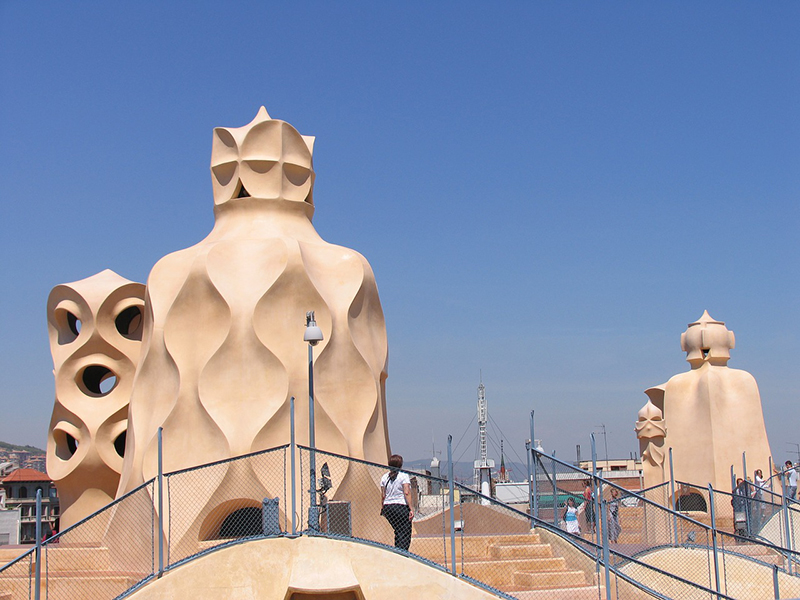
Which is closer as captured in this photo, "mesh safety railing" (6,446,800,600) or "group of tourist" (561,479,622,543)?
"mesh safety railing" (6,446,800,600)

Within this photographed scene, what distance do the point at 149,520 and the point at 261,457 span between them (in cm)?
253

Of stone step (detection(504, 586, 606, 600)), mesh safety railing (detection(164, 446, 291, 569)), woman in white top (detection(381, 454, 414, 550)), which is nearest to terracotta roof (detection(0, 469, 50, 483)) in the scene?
mesh safety railing (detection(164, 446, 291, 569))

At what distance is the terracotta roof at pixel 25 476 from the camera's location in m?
56.3

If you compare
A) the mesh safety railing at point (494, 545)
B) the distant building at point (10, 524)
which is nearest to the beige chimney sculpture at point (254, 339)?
the mesh safety railing at point (494, 545)

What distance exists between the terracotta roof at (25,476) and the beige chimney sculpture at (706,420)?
39.0m

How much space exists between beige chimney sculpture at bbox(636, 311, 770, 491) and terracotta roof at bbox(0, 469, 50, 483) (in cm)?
3896

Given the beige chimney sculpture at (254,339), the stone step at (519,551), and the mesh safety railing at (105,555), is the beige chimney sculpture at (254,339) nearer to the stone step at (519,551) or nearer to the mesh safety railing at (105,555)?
the mesh safety railing at (105,555)

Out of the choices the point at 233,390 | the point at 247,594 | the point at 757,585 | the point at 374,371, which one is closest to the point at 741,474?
the point at 757,585

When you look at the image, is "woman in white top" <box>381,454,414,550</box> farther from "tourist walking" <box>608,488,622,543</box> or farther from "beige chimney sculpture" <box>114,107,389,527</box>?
"tourist walking" <box>608,488,622,543</box>

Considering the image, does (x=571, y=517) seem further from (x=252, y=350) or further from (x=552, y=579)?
(x=252, y=350)

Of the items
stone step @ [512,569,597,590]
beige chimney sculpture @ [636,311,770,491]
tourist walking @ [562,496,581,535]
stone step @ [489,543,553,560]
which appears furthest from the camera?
beige chimney sculpture @ [636,311,770,491]

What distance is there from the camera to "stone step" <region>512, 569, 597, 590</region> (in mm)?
14227

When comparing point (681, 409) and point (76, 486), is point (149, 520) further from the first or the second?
point (681, 409)

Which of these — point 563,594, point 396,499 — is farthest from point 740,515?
point 396,499
